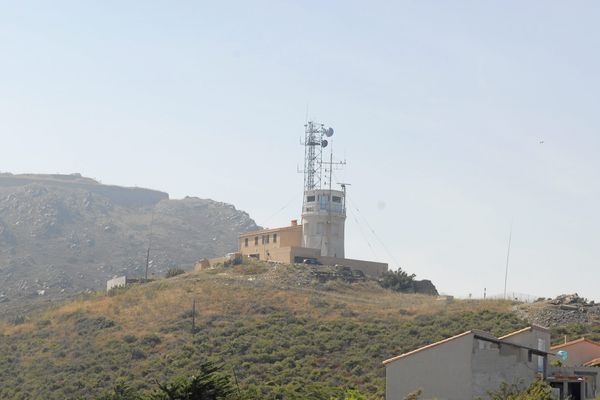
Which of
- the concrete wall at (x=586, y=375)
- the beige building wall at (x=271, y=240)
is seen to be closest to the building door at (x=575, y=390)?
the concrete wall at (x=586, y=375)

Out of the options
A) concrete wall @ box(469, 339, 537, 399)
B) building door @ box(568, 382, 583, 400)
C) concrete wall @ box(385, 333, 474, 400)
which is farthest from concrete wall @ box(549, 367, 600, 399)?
concrete wall @ box(385, 333, 474, 400)

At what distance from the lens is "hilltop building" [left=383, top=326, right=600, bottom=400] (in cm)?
4031

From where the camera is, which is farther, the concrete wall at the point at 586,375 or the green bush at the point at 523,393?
the concrete wall at the point at 586,375

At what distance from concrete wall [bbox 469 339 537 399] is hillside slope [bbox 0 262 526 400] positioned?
38.9ft

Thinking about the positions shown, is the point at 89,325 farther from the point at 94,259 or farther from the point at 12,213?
the point at 12,213

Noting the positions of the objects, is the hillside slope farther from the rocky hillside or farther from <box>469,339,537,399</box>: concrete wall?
the rocky hillside

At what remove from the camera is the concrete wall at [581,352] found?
50.3 meters

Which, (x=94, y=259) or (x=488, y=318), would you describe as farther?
(x=94, y=259)

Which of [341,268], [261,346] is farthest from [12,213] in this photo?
[261,346]

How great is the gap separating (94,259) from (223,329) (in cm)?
10240

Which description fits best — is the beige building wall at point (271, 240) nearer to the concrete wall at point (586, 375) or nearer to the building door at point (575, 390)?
the concrete wall at point (586, 375)

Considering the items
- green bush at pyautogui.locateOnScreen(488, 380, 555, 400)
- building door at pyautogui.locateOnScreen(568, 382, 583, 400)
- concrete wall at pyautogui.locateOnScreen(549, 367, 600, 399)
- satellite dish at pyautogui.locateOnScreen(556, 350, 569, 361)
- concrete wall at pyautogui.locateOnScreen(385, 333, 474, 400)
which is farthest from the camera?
satellite dish at pyautogui.locateOnScreen(556, 350, 569, 361)

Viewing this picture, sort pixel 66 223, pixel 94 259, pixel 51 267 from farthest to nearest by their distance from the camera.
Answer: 1. pixel 66 223
2. pixel 94 259
3. pixel 51 267

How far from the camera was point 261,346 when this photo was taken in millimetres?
68500
